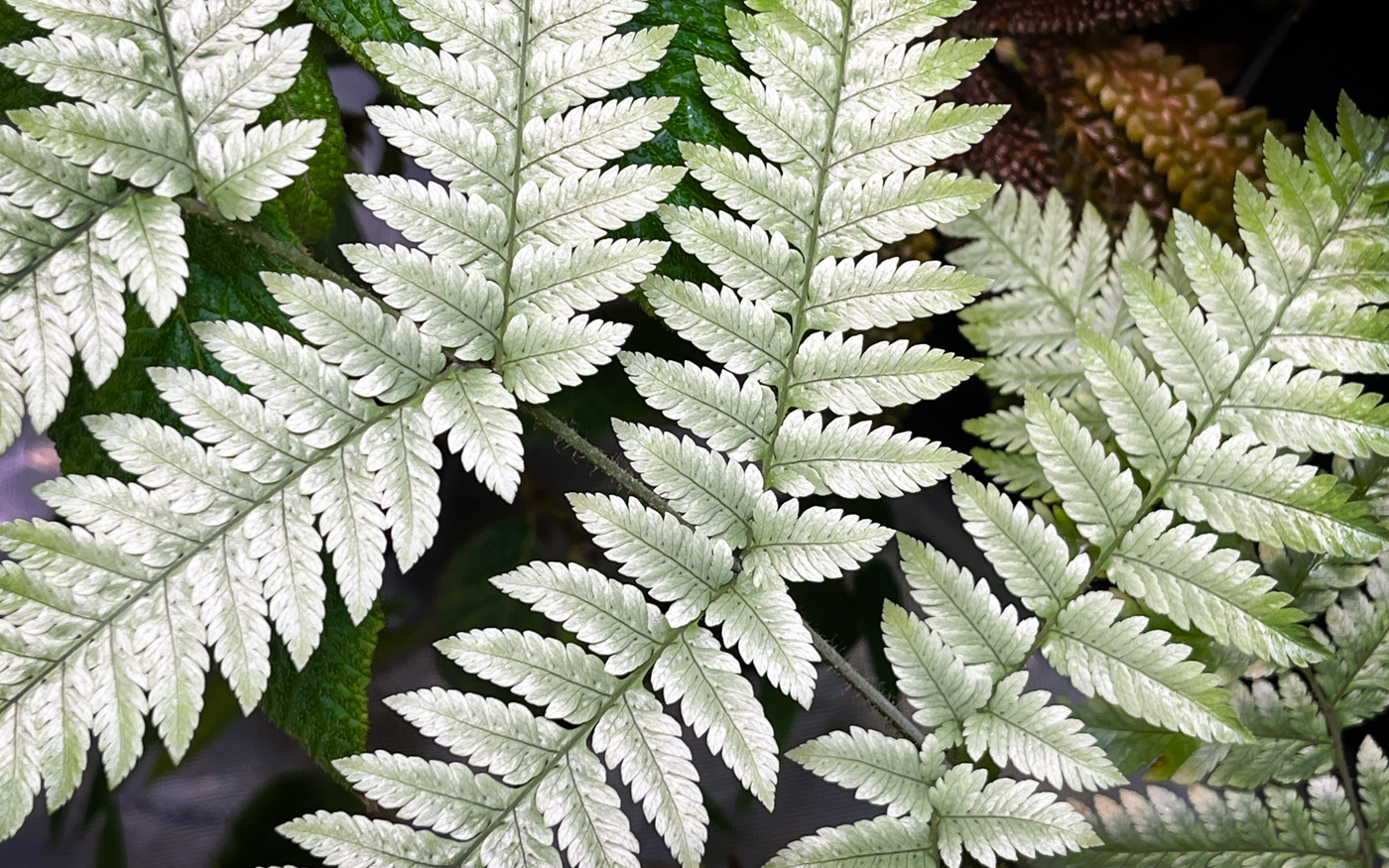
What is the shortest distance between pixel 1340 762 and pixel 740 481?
81 cm

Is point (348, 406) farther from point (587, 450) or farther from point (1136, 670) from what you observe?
point (1136, 670)

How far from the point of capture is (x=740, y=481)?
967 millimetres

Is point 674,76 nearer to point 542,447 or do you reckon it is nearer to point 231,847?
point 542,447

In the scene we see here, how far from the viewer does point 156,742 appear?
4.18 ft

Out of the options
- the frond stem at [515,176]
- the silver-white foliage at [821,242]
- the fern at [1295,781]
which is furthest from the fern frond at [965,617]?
the frond stem at [515,176]

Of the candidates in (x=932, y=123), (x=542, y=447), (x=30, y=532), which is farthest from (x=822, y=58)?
(x=30, y=532)

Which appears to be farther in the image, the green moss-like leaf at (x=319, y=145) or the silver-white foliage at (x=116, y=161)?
the green moss-like leaf at (x=319, y=145)

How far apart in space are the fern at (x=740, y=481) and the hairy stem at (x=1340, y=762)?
422 millimetres

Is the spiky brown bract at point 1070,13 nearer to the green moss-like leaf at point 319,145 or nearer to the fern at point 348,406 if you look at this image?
the fern at point 348,406

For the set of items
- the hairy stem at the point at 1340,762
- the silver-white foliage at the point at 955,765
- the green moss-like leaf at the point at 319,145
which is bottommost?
the hairy stem at the point at 1340,762

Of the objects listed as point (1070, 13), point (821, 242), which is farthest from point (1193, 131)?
point (821, 242)

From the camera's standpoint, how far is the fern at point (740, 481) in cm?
88

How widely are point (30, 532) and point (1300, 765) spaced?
1.38 meters

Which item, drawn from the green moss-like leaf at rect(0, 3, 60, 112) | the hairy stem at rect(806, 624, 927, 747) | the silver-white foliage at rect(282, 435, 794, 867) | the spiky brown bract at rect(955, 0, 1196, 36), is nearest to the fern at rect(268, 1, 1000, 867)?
the silver-white foliage at rect(282, 435, 794, 867)
